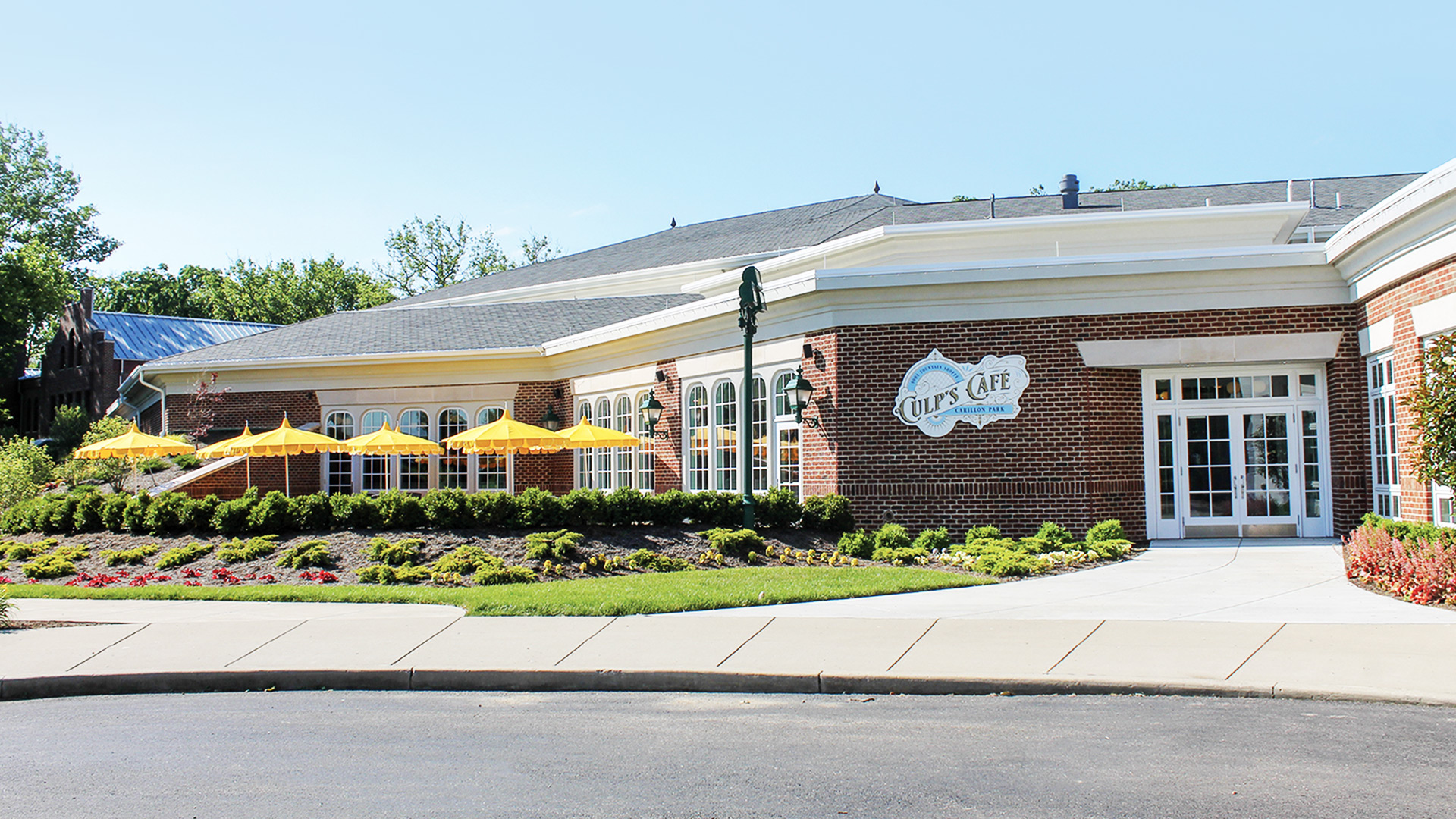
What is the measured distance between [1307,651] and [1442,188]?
683 centimetres

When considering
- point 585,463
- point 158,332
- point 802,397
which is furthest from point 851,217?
point 158,332

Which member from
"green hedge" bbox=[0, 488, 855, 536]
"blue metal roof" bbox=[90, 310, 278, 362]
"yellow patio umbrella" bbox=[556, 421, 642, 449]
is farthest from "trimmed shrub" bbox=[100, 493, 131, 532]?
"blue metal roof" bbox=[90, 310, 278, 362]

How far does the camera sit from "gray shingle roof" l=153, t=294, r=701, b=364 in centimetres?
2688

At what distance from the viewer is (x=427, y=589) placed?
13.2 m

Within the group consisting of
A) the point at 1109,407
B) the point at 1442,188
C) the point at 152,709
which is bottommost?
the point at 152,709

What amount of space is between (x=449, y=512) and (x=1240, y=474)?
1139 centimetres

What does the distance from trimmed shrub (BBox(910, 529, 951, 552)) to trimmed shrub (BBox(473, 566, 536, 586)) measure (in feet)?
17.7

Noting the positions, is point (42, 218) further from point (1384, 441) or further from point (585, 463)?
point (1384, 441)

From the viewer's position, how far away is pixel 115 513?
18.9 metres

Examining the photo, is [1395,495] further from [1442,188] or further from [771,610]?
[771,610]

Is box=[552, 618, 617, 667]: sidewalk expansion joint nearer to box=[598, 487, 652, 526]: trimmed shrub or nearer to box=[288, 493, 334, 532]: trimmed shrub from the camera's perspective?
box=[598, 487, 652, 526]: trimmed shrub

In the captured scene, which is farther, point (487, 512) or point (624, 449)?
point (624, 449)

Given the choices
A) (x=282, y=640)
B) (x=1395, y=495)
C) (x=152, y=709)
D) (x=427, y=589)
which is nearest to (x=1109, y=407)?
(x=1395, y=495)

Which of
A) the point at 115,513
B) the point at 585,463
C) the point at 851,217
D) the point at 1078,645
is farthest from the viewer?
the point at 851,217
